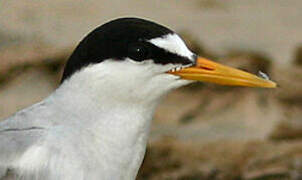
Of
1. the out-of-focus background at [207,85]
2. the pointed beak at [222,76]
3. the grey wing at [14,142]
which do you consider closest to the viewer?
the grey wing at [14,142]

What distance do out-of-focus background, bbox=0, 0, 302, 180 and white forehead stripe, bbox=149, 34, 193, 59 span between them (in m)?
2.30

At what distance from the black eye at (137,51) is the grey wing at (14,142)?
0.38 meters

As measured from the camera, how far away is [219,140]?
567 cm

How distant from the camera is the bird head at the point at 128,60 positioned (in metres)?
2.96

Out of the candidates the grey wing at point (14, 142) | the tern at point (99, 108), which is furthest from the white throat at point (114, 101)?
the grey wing at point (14, 142)

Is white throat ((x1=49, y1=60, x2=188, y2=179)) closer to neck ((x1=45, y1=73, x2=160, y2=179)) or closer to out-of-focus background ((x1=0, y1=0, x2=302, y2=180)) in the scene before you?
neck ((x1=45, y1=73, x2=160, y2=179))

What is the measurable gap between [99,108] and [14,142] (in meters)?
0.30

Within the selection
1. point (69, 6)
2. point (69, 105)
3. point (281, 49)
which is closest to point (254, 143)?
point (281, 49)

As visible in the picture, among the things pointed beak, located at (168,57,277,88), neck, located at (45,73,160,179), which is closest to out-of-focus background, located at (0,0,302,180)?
pointed beak, located at (168,57,277,88)

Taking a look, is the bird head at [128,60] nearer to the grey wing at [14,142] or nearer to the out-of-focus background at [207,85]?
the grey wing at [14,142]

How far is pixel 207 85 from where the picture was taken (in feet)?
19.7

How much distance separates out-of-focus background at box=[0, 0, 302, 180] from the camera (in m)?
5.43

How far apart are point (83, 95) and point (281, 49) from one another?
372 centimetres

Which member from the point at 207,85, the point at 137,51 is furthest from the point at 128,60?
the point at 207,85
